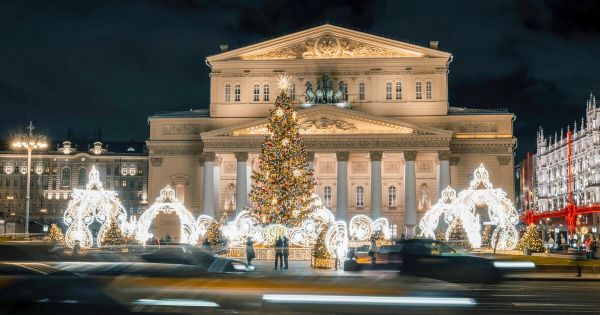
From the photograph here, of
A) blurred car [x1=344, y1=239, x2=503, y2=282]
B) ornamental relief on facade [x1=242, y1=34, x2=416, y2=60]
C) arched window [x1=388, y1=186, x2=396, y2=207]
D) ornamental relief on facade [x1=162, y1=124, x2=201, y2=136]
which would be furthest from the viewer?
arched window [x1=388, y1=186, x2=396, y2=207]

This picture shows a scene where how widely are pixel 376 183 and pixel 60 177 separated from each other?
2644 inches

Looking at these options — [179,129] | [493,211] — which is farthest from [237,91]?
[493,211]

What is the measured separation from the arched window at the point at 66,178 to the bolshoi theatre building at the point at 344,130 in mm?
50469

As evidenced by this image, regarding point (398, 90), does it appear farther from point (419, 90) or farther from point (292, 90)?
point (292, 90)

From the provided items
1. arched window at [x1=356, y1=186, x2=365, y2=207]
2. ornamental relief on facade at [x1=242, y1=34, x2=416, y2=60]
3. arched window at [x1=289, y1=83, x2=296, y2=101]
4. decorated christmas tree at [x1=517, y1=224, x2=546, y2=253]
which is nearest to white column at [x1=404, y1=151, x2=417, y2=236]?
arched window at [x1=356, y1=186, x2=365, y2=207]

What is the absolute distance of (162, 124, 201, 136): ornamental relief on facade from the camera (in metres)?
72.3

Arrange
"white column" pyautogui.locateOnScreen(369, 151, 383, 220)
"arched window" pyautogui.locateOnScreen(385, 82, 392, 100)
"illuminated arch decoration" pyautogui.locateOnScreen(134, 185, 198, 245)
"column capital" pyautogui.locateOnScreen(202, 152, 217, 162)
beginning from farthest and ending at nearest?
"arched window" pyautogui.locateOnScreen(385, 82, 392, 100), "column capital" pyautogui.locateOnScreen(202, 152, 217, 162), "white column" pyautogui.locateOnScreen(369, 151, 383, 220), "illuminated arch decoration" pyautogui.locateOnScreen(134, 185, 198, 245)

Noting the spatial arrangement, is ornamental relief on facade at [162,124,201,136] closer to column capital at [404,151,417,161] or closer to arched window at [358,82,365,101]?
arched window at [358,82,365,101]

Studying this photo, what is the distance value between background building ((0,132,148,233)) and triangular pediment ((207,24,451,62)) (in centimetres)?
5370

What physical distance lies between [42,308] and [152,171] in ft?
210

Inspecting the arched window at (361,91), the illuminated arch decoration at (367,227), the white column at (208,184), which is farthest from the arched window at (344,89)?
the illuminated arch decoration at (367,227)

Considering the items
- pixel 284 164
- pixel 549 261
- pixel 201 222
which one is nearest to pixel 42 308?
pixel 549 261

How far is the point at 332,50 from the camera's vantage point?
2773 inches

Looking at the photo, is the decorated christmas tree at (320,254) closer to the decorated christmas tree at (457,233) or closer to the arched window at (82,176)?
the decorated christmas tree at (457,233)
